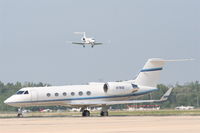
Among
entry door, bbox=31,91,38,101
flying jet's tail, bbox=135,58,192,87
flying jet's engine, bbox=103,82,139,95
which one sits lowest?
entry door, bbox=31,91,38,101

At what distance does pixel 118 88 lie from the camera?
210ft

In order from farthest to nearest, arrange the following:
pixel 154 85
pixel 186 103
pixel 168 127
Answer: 1. pixel 186 103
2. pixel 154 85
3. pixel 168 127

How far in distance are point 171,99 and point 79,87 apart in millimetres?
87402

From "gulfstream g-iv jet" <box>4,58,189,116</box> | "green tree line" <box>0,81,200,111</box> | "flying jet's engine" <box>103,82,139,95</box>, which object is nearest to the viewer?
"gulfstream g-iv jet" <box>4,58,189,116</box>

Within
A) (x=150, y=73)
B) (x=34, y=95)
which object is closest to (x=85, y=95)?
(x=34, y=95)

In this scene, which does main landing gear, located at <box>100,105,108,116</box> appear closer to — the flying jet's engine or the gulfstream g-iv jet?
the gulfstream g-iv jet

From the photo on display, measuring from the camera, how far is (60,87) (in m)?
63.6

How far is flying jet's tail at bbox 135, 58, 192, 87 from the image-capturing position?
65688mm

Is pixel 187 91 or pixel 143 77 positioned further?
pixel 187 91

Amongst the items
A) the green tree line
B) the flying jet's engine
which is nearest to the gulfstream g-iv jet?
the flying jet's engine

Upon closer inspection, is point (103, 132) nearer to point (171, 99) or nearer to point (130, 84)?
point (130, 84)

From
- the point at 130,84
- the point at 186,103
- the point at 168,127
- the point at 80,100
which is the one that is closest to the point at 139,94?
the point at 130,84

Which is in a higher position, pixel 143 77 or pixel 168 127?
pixel 143 77

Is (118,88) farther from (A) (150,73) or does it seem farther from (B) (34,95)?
(B) (34,95)
